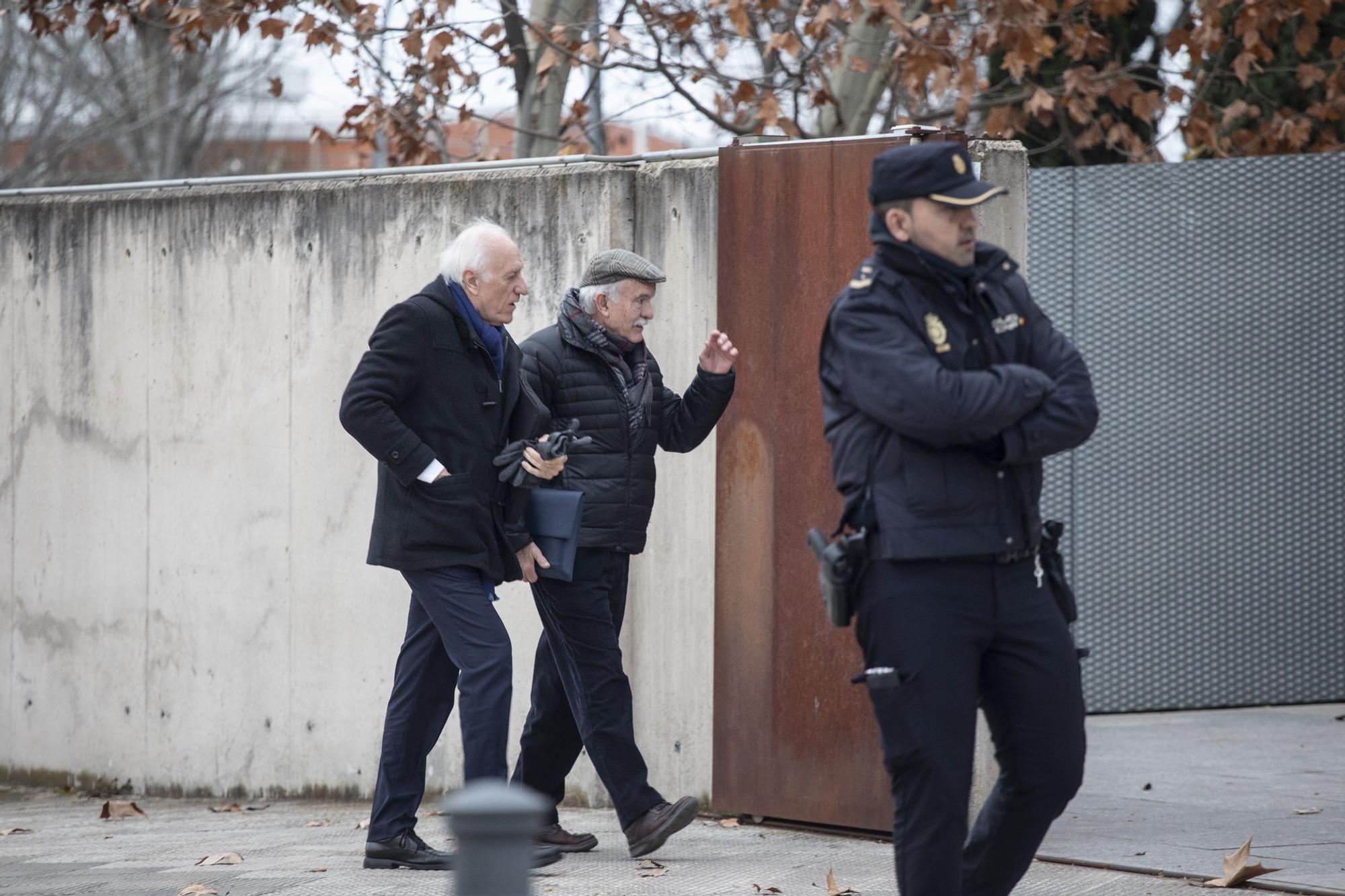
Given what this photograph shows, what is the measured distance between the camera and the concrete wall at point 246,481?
6.53m

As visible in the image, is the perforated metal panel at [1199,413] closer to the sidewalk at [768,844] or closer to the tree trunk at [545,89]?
→ the sidewalk at [768,844]

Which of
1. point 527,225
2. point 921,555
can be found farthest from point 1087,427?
point 527,225

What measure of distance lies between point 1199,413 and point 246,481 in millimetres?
4568

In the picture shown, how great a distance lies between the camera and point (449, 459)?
5.43 metres

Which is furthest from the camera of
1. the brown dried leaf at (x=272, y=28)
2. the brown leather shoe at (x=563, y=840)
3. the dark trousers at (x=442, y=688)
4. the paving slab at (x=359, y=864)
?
the brown dried leaf at (x=272, y=28)

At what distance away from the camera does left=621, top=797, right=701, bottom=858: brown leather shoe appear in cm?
550

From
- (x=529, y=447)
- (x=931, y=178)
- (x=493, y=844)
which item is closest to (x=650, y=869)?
(x=529, y=447)

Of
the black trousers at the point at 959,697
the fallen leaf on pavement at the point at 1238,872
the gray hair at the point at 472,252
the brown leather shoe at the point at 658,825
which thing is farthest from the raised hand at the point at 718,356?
the fallen leaf on pavement at the point at 1238,872

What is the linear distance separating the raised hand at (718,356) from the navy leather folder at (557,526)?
58 cm

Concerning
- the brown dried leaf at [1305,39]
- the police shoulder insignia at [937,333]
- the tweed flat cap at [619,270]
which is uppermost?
the brown dried leaf at [1305,39]

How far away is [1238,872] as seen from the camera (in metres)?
4.95

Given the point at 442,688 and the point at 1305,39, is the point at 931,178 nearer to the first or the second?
the point at 442,688

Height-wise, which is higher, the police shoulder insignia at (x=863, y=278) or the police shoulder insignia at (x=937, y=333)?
the police shoulder insignia at (x=863, y=278)

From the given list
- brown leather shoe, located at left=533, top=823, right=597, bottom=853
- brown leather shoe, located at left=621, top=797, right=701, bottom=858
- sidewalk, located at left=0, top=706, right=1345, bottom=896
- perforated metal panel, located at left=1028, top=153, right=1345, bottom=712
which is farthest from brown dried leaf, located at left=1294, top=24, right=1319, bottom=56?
brown leather shoe, located at left=533, top=823, right=597, bottom=853
